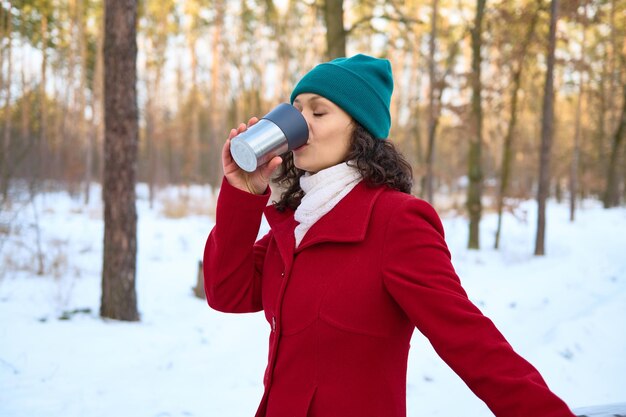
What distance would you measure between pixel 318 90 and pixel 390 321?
663 mm

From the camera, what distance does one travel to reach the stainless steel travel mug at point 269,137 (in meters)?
1.31

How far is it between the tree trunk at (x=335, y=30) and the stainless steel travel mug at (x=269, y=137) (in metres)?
6.50

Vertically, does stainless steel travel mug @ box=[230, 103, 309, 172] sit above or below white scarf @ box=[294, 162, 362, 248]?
above

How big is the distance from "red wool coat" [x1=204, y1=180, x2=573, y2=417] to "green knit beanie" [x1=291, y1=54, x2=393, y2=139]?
213 millimetres

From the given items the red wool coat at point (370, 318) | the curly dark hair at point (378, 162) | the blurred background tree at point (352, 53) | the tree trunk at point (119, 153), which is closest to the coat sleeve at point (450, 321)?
the red wool coat at point (370, 318)

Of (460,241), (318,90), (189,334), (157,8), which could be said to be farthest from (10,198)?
(157,8)

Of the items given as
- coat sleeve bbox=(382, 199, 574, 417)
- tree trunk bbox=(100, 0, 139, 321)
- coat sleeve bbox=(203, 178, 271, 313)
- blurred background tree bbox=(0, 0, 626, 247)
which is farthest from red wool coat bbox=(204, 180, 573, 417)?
blurred background tree bbox=(0, 0, 626, 247)

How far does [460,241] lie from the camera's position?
12250 millimetres

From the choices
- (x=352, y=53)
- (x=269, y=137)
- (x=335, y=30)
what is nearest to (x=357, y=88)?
(x=269, y=137)

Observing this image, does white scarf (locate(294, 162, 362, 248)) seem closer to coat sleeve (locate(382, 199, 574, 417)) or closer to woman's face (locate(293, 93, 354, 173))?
woman's face (locate(293, 93, 354, 173))

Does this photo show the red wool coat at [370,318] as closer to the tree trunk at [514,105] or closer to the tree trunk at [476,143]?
the tree trunk at [514,105]

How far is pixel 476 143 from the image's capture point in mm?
10758

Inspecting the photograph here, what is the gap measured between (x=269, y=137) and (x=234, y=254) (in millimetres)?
418

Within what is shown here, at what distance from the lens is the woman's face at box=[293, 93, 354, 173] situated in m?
1.40
